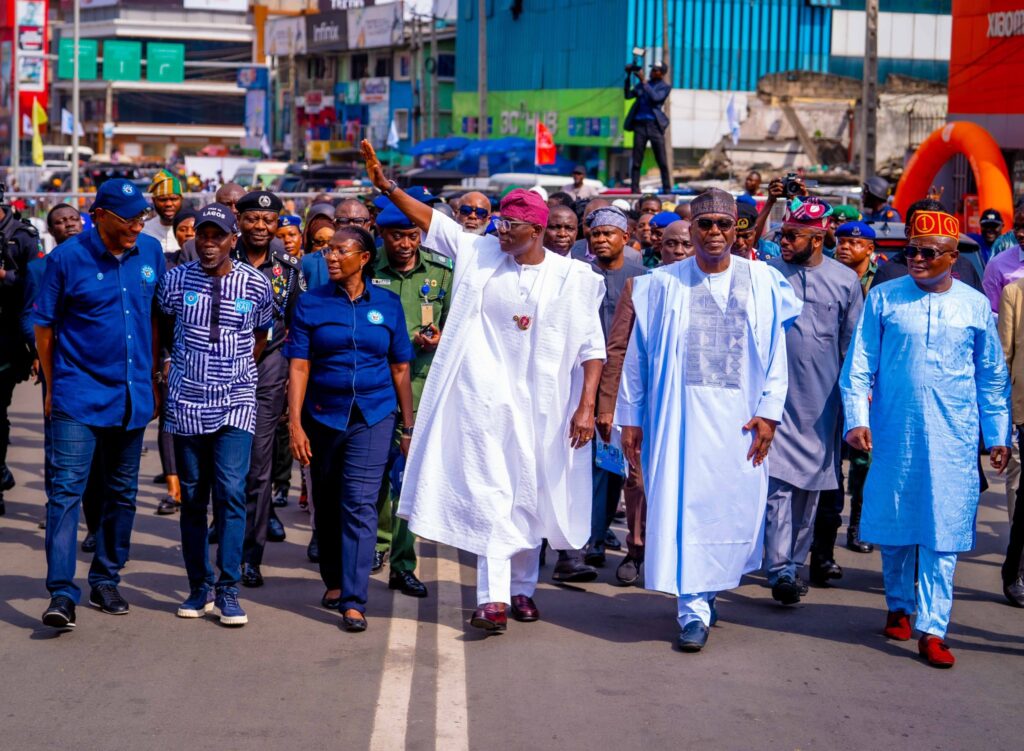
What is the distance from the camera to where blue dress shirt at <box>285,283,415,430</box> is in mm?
7645

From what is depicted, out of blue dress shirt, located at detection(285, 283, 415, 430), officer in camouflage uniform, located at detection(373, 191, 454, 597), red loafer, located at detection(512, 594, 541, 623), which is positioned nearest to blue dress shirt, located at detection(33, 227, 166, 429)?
blue dress shirt, located at detection(285, 283, 415, 430)

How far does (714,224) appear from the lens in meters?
7.38

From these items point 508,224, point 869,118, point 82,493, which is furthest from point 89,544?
point 869,118

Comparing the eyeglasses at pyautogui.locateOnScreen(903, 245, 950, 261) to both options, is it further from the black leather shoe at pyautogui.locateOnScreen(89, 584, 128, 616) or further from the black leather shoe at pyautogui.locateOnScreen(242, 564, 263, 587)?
the black leather shoe at pyautogui.locateOnScreen(89, 584, 128, 616)

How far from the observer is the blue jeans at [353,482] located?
758cm

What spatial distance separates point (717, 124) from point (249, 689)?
141ft

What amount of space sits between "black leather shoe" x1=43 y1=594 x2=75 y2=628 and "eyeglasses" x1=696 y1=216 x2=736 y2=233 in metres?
3.31

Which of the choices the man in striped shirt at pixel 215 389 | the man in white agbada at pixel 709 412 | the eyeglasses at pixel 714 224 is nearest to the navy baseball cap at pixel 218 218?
the man in striped shirt at pixel 215 389

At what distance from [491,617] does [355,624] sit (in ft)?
2.06

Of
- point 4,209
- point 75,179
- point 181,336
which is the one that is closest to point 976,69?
point 4,209

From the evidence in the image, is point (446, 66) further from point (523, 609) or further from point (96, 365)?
point (523, 609)

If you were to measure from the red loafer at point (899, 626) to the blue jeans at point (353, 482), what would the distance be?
245 centimetres

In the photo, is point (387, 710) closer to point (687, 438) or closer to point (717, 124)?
point (687, 438)

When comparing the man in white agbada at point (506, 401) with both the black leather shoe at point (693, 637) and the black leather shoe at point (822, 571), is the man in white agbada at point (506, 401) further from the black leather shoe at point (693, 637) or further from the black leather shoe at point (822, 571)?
the black leather shoe at point (822, 571)
